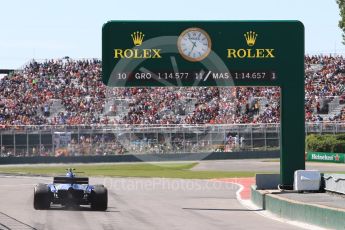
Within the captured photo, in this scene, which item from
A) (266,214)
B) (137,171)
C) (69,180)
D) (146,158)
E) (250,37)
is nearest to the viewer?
(266,214)

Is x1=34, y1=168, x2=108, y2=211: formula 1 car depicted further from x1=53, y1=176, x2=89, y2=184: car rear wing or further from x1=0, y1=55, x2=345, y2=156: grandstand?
x1=0, y1=55, x2=345, y2=156: grandstand

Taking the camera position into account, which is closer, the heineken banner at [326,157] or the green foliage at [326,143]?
the heineken banner at [326,157]

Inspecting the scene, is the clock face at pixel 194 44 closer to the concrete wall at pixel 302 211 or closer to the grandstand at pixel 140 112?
the concrete wall at pixel 302 211

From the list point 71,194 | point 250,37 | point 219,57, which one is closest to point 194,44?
point 219,57

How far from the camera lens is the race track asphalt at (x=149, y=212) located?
61.1 feet

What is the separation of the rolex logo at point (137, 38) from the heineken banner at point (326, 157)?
32664 millimetres

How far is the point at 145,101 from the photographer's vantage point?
→ 2645 inches

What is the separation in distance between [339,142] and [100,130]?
15999 millimetres

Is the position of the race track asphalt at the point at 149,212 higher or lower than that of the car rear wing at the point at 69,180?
lower

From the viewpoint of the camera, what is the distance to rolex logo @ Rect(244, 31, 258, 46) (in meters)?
25.7

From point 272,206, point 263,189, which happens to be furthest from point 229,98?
point 272,206

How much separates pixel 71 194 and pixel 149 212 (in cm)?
214

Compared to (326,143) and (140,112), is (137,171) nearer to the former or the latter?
(326,143)

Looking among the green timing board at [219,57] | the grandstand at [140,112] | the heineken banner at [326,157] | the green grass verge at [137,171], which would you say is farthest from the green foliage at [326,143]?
the green timing board at [219,57]
